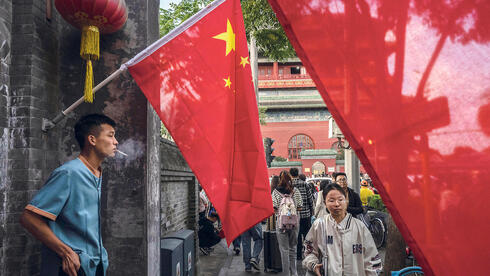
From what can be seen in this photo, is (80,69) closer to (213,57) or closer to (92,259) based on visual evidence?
(213,57)

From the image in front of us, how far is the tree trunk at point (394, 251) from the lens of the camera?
5367mm

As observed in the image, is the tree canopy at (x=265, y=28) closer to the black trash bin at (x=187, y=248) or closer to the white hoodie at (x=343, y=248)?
the black trash bin at (x=187, y=248)

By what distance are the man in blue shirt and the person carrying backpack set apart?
150 inches

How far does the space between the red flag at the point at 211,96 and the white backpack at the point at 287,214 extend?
2.94m

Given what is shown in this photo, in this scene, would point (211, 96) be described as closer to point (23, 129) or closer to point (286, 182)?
point (23, 129)

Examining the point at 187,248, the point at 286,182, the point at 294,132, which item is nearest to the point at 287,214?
the point at 286,182

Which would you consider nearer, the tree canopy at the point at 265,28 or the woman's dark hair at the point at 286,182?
the woman's dark hair at the point at 286,182

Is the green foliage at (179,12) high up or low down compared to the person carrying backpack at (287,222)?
up

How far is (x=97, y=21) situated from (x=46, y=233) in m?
2.17

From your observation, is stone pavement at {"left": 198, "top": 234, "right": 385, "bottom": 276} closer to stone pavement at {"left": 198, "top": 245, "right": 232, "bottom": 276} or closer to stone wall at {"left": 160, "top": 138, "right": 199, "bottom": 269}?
stone pavement at {"left": 198, "top": 245, "right": 232, "bottom": 276}

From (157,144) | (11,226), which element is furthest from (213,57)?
(11,226)

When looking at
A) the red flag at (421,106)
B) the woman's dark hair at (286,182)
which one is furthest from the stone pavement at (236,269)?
the red flag at (421,106)

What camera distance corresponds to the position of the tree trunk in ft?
17.6

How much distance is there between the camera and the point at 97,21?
361 centimetres
